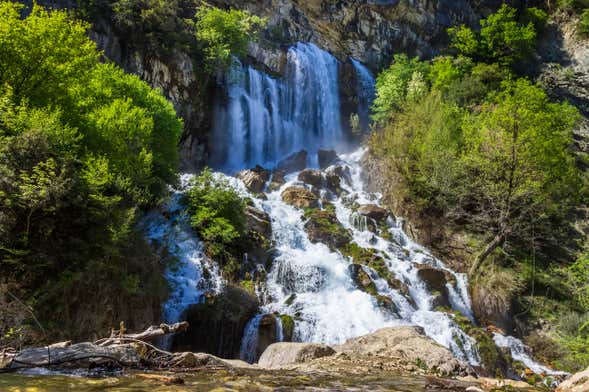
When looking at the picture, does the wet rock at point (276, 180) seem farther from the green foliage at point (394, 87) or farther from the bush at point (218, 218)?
the green foliage at point (394, 87)

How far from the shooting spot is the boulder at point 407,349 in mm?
10562

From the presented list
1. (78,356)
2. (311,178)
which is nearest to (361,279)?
(311,178)

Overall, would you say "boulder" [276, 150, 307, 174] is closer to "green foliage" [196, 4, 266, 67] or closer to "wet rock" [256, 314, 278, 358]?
"green foliage" [196, 4, 266, 67]

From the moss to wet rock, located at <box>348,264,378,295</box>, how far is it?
16.8 ft

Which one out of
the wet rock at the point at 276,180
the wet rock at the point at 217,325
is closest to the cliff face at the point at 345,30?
the wet rock at the point at 276,180

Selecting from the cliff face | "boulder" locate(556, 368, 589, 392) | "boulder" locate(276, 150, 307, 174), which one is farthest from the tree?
the cliff face

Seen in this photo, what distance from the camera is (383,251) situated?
938 inches

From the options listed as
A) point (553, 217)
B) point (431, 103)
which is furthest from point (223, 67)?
point (553, 217)

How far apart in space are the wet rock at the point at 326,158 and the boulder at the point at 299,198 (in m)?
9.40

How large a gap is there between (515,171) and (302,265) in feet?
44.3

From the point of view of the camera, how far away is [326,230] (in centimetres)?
2370

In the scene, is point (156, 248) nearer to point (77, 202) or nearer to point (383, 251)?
point (77, 202)

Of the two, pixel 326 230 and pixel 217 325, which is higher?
pixel 326 230

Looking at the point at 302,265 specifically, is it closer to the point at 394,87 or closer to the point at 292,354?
the point at 292,354
